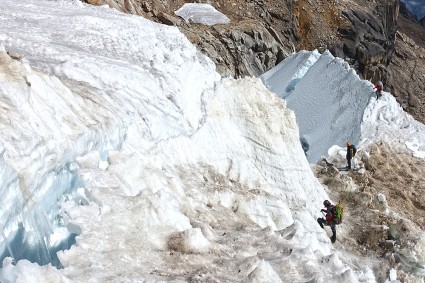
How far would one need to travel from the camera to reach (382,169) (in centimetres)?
1939

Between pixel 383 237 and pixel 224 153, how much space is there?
542cm

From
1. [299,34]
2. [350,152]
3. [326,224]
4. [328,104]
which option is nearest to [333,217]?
[326,224]

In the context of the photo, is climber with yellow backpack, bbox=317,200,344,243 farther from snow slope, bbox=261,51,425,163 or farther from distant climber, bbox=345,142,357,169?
snow slope, bbox=261,51,425,163

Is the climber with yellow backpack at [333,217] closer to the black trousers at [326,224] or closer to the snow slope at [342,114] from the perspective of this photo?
the black trousers at [326,224]

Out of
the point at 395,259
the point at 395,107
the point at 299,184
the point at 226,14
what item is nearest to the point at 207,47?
the point at 226,14

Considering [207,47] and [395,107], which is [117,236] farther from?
[207,47]

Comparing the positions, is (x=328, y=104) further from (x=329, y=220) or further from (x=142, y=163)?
(x=142, y=163)

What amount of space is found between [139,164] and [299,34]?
129ft

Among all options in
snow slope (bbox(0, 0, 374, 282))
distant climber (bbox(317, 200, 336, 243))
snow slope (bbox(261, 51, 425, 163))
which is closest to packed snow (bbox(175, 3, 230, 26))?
snow slope (bbox(261, 51, 425, 163))

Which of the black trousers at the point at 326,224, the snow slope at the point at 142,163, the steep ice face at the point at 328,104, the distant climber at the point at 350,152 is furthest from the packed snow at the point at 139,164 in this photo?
the steep ice face at the point at 328,104

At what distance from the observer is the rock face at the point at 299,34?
3684 cm

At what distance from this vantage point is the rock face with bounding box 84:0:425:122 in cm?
3684

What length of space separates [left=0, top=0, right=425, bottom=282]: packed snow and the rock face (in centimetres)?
1649

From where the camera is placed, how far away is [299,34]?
1794 inches
